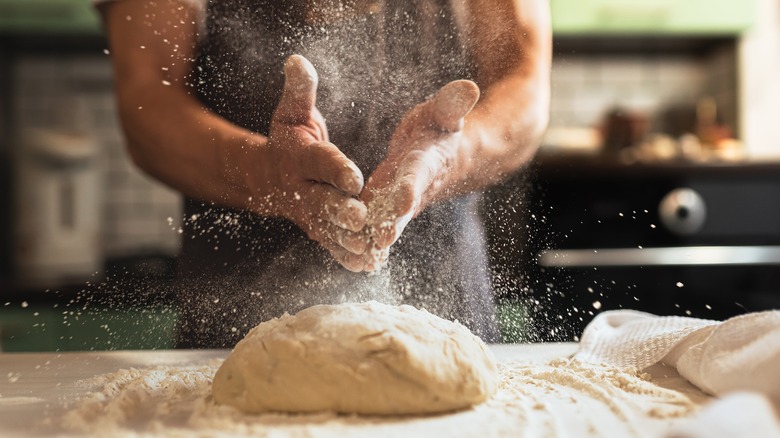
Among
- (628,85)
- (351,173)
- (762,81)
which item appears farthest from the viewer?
(628,85)

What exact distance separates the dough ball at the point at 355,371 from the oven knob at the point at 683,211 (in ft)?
4.42

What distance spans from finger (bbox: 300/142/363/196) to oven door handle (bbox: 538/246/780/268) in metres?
1.15

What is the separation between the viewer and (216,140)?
1096 mm

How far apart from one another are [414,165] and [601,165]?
119 centimetres

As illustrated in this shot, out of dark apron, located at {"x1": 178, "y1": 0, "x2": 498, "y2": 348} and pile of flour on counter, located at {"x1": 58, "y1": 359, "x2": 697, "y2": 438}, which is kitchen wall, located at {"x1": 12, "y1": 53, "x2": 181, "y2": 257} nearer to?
dark apron, located at {"x1": 178, "y1": 0, "x2": 498, "y2": 348}

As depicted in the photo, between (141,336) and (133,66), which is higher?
(133,66)

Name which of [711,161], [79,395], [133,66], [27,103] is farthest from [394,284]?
[27,103]

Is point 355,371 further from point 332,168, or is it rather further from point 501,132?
point 501,132

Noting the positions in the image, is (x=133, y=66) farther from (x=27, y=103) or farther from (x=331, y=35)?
(x=27, y=103)

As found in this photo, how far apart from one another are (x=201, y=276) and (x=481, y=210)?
47cm

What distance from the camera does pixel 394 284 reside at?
1021 millimetres

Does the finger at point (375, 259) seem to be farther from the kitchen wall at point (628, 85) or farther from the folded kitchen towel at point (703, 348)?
the kitchen wall at point (628, 85)

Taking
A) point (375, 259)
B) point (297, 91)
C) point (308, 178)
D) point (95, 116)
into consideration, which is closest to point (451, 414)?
point (375, 259)

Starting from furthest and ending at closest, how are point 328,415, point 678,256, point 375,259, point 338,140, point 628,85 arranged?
point 628,85, point 678,256, point 338,140, point 375,259, point 328,415
